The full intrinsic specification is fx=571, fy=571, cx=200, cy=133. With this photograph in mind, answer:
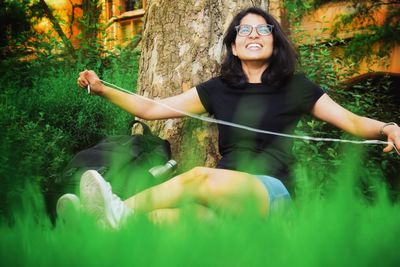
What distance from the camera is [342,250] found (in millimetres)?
882

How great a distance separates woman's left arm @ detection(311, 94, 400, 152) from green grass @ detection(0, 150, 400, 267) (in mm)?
1576

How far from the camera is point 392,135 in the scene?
2559 millimetres

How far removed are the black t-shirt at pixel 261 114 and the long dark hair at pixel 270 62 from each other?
0.14 feet

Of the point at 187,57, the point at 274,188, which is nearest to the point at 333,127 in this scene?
the point at 187,57

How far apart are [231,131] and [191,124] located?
0.60 m

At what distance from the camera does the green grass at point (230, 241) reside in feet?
2.78

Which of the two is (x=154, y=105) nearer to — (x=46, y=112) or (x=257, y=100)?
(x=257, y=100)

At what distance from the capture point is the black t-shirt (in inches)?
118

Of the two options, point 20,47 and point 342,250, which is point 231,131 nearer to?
point 342,250

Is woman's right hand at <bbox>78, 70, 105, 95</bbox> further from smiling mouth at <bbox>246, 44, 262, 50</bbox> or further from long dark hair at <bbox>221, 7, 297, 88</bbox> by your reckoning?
smiling mouth at <bbox>246, 44, 262, 50</bbox>

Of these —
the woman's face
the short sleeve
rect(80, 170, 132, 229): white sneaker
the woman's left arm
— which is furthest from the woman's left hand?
rect(80, 170, 132, 229): white sneaker

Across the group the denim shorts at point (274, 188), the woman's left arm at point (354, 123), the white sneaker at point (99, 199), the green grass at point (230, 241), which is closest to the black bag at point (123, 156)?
the white sneaker at point (99, 199)

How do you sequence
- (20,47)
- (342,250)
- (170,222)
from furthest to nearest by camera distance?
(20,47) < (170,222) < (342,250)

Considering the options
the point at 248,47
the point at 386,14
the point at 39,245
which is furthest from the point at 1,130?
the point at 386,14
